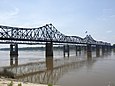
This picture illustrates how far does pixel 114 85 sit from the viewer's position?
73.5 feet

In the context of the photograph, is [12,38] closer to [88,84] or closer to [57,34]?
[57,34]

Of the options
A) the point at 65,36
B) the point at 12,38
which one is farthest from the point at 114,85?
the point at 65,36

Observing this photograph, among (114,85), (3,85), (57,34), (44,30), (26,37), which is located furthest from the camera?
(57,34)

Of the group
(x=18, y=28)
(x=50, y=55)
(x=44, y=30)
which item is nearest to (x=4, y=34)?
(x=18, y=28)

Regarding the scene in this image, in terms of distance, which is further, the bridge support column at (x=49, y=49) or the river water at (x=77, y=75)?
the bridge support column at (x=49, y=49)

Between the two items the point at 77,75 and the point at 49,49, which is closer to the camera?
the point at 77,75

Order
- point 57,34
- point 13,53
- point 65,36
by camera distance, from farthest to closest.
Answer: point 65,36 → point 57,34 → point 13,53

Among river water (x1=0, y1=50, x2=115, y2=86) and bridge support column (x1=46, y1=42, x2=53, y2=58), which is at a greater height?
bridge support column (x1=46, y1=42, x2=53, y2=58)

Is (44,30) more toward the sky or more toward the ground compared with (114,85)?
more toward the sky

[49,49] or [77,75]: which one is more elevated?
[49,49]

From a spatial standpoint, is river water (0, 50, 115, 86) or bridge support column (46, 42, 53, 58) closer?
river water (0, 50, 115, 86)

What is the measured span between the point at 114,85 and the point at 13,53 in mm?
79763

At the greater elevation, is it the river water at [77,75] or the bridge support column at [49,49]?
the bridge support column at [49,49]

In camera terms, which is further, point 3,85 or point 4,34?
point 4,34
